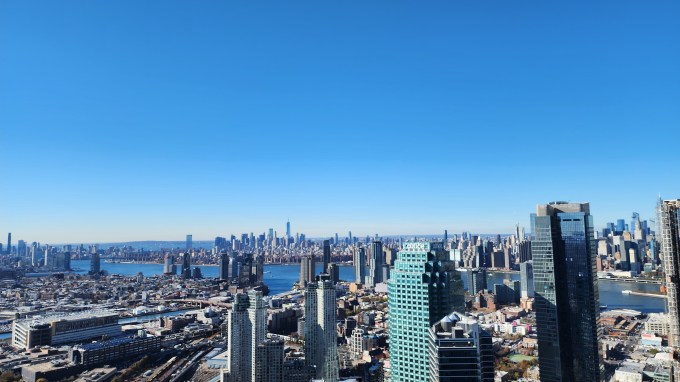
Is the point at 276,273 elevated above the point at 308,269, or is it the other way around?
the point at 308,269

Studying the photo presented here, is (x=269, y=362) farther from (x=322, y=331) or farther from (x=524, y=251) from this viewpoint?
(x=524, y=251)

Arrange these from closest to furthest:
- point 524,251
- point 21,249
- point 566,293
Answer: point 566,293, point 524,251, point 21,249

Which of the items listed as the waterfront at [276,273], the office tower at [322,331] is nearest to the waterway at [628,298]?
the waterfront at [276,273]

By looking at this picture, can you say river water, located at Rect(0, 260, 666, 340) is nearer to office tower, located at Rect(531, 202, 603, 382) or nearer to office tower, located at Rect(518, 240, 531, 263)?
office tower, located at Rect(518, 240, 531, 263)

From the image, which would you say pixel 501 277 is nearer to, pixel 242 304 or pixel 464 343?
pixel 242 304

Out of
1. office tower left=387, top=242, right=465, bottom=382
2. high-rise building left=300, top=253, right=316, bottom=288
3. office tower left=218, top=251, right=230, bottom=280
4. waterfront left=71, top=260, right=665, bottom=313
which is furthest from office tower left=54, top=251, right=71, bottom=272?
office tower left=387, top=242, right=465, bottom=382

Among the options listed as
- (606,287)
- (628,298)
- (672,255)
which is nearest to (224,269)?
(606,287)

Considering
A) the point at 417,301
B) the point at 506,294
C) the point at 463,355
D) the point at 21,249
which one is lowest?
the point at 506,294
